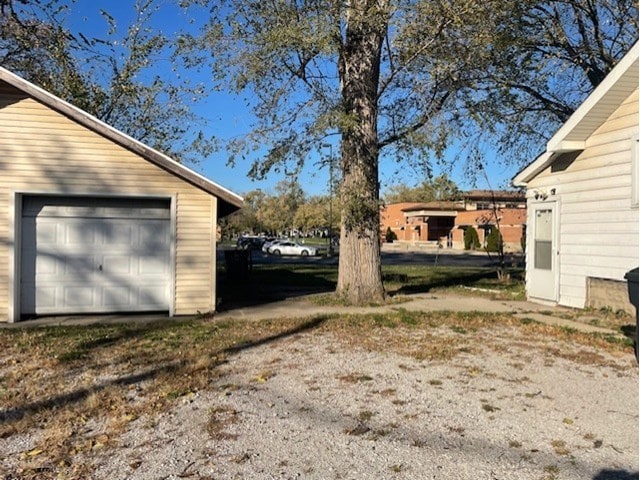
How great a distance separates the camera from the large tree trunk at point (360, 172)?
477 inches

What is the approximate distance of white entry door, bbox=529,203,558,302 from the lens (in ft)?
41.1

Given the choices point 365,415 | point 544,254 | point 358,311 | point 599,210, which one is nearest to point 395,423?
point 365,415

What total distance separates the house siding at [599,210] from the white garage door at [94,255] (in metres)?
8.42

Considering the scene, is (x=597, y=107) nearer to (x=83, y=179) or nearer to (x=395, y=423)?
(x=395, y=423)

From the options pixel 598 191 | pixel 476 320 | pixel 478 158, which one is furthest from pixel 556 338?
pixel 478 158

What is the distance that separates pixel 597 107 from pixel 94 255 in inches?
394

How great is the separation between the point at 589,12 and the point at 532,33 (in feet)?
5.63

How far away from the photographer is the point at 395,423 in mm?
4879

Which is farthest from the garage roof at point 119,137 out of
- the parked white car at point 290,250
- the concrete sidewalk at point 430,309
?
the parked white car at point 290,250

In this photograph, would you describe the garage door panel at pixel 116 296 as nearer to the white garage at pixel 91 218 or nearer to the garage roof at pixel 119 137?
the white garage at pixel 91 218

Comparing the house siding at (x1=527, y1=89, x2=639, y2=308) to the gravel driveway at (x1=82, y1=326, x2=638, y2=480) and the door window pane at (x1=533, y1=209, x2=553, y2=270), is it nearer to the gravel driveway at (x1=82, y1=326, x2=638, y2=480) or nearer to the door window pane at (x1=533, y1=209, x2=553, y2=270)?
the door window pane at (x1=533, y1=209, x2=553, y2=270)

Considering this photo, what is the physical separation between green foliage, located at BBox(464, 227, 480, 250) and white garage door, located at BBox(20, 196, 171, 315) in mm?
49074

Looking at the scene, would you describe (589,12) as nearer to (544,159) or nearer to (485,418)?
(544,159)

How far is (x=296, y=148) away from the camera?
12.2 meters
